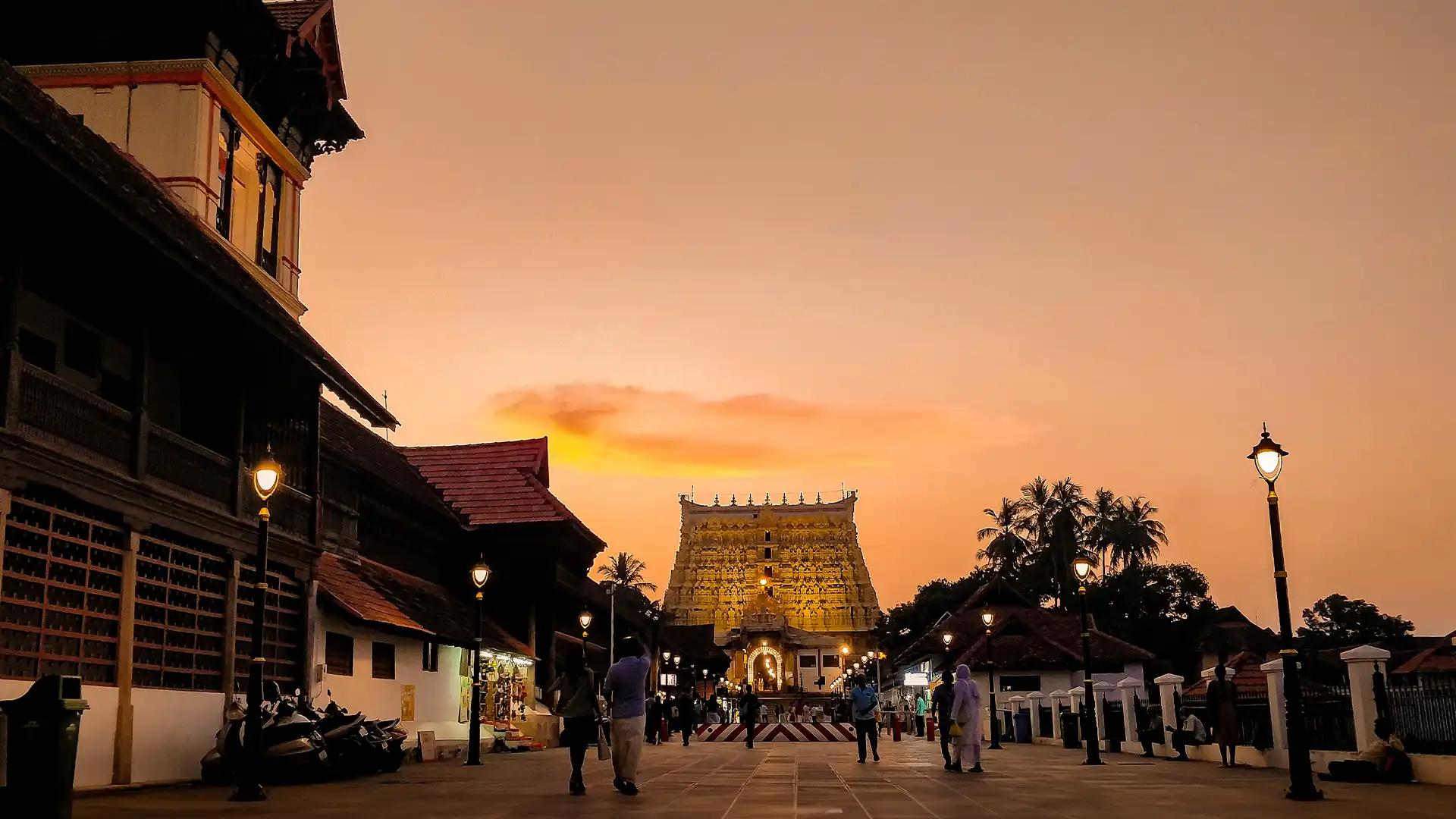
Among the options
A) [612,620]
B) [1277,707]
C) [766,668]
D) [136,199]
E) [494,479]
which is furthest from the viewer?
[766,668]

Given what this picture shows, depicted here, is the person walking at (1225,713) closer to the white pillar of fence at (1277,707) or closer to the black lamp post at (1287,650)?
the white pillar of fence at (1277,707)

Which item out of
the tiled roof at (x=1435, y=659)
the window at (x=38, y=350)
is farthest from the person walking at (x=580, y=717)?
the tiled roof at (x=1435, y=659)

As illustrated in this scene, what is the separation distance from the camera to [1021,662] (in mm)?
53281

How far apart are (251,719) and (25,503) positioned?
3.38 meters

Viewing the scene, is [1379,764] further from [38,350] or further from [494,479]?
[494,479]

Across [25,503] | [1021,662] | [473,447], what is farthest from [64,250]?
[1021,662]

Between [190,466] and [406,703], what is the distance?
11865mm

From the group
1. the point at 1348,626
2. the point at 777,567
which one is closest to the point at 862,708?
the point at 1348,626

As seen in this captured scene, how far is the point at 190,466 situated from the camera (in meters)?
17.8

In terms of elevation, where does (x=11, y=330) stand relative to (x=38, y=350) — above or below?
below

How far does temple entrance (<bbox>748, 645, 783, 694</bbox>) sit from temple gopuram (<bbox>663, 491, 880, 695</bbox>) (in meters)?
11.8

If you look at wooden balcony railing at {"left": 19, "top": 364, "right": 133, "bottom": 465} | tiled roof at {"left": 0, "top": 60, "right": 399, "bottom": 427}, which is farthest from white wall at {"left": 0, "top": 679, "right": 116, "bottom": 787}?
tiled roof at {"left": 0, "top": 60, "right": 399, "bottom": 427}

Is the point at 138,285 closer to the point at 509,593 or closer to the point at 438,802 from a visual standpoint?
the point at 438,802

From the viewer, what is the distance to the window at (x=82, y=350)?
1639 centimetres
